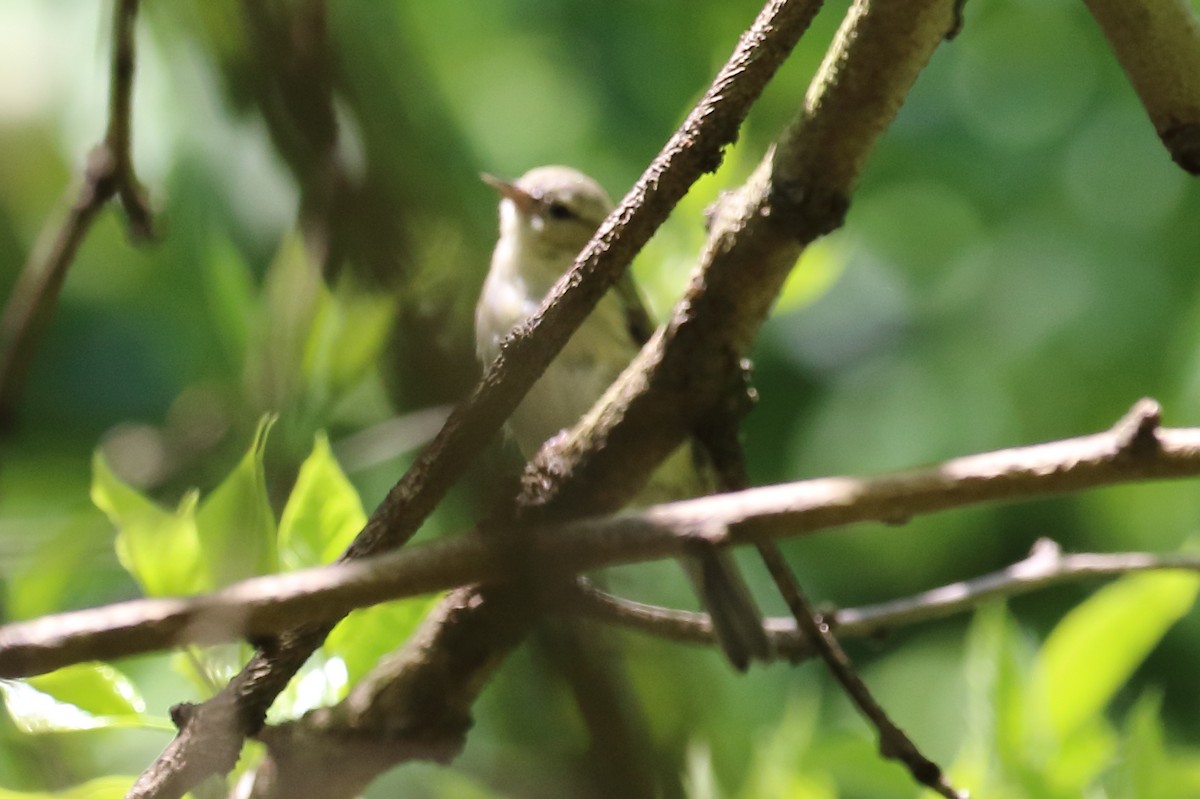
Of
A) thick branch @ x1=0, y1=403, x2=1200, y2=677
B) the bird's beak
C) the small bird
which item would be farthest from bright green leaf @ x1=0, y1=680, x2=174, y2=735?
the bird's beak

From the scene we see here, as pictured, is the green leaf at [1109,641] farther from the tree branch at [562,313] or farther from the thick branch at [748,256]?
the tree branch at [562,313]

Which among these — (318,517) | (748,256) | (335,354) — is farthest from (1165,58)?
(335,354)

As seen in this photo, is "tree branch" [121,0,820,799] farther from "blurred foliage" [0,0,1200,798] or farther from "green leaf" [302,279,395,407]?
"green leaf" [302,279,395,407]

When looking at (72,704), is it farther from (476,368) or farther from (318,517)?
(476,368)

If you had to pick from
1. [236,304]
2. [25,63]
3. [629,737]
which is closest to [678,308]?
[629,737]

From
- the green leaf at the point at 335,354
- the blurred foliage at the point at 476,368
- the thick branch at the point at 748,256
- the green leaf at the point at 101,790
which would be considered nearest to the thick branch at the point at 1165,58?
the thick branch at the point at 748,256

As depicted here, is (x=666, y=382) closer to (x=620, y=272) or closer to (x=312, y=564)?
(x=620, y=272)
